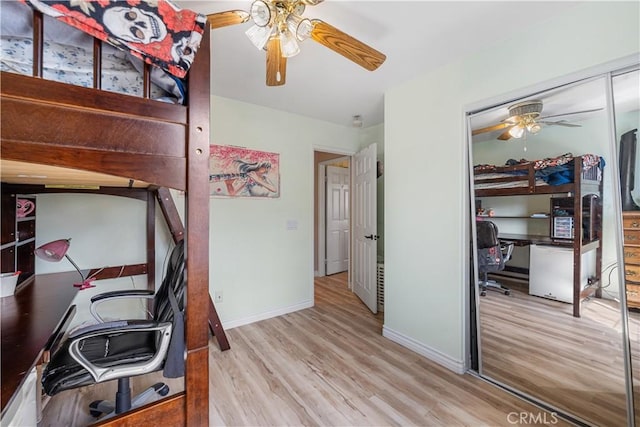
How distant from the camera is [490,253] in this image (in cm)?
201

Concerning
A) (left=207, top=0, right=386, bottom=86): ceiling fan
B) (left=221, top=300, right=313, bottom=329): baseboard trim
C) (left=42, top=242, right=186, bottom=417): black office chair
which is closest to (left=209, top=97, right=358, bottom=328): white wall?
(left=221, top=300, right=313, bottom=329): baseboard trim

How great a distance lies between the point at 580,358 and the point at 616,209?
92 cm

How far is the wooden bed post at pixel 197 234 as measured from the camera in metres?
0.85

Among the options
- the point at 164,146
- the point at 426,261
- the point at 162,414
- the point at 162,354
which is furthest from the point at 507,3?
the point at 162,354

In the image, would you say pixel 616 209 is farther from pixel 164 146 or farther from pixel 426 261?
pixel 164 146

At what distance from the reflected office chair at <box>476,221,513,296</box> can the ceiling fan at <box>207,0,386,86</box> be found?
1442 millimetres

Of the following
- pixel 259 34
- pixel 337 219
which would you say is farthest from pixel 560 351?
pixel 337 219

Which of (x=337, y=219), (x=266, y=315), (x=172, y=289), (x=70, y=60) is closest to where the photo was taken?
(x=70, y=60)

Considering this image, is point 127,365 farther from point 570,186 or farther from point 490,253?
point 570,186

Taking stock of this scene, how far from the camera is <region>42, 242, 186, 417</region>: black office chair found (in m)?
1.16

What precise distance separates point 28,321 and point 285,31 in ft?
5.91

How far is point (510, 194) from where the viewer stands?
1.90 metres

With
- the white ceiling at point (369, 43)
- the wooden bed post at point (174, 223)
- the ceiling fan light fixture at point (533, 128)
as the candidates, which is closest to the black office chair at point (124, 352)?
the wooden bed post at point (174, 223)
